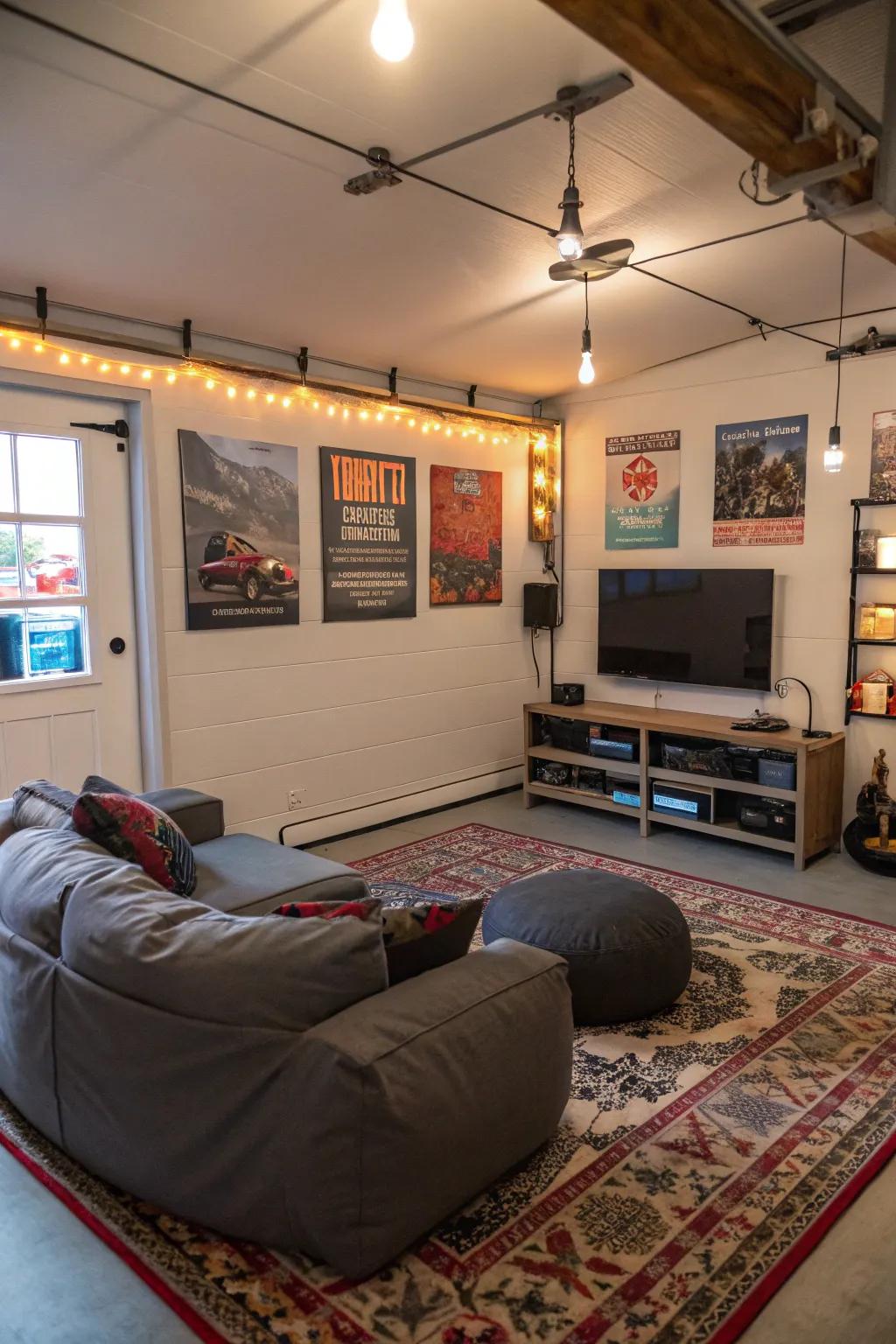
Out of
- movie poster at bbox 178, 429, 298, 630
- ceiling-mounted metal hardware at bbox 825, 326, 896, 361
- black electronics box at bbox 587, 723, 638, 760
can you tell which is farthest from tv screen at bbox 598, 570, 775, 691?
movie poster at bbox 178, 429, 298, 630

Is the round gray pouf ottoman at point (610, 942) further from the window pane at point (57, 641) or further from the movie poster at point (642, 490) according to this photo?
the movie poster at point (642, 490)

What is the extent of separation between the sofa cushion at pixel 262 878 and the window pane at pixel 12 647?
1.15 m

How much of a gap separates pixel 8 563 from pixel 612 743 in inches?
133

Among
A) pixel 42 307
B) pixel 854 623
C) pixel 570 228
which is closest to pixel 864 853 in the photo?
pixel 854 623

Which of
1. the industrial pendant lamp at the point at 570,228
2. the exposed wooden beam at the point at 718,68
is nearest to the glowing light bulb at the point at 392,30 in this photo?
the exposed wooden beam at the point at 718,68

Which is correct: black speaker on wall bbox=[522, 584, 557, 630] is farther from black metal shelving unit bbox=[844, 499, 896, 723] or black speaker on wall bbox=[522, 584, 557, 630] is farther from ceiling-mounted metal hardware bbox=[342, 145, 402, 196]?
ceiling-mounted metal hardware bbox=[342, 145, 402, 196]

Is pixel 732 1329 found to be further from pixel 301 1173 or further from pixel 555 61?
pixel 555 61

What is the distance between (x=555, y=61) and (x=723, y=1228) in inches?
117

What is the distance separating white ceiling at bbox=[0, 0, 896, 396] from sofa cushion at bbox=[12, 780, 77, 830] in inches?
75.3

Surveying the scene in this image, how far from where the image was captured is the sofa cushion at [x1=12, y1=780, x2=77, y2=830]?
2.70 m

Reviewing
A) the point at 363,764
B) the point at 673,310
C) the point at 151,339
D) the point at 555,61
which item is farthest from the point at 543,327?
the point at 363,764

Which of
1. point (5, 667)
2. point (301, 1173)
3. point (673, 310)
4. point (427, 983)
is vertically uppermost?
point (673, 310)

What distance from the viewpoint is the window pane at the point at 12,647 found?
3.74m

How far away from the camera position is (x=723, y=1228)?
6.63 feet
